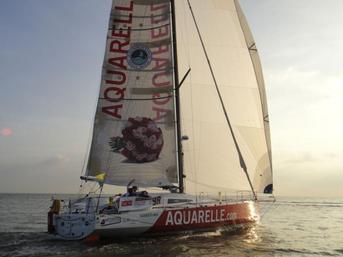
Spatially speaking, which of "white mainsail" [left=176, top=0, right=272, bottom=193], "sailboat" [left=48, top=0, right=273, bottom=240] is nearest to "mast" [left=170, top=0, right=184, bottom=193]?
"sailboat" [left=48, top=0, right=273, bottom=240]

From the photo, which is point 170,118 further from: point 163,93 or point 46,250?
point 46,250

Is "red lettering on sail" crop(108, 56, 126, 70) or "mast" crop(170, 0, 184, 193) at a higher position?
"red lettering on sail" crop(108, 56, 126, 70)

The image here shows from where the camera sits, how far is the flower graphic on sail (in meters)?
19.3

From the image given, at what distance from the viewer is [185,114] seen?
20406 mm

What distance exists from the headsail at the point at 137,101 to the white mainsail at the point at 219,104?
1.23 m

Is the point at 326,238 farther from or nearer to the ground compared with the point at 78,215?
nearer to the ground

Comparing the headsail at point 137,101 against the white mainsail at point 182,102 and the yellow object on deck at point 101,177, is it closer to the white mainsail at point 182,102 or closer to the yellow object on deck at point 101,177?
the white mainsail at point 182,102

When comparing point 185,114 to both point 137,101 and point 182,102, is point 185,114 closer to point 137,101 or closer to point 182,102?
point 182,102

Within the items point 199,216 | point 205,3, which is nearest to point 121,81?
point 205,3

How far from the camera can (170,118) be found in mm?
19594

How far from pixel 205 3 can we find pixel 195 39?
1813mm

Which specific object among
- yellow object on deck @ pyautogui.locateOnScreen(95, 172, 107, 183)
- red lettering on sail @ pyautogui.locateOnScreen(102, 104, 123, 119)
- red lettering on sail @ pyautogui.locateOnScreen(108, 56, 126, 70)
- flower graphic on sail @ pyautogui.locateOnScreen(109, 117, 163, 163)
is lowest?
yellow object on deck @ pyautogui.locateOnScreen(95, 172, 107, 183)

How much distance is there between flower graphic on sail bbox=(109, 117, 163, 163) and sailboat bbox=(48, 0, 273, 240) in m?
0.04

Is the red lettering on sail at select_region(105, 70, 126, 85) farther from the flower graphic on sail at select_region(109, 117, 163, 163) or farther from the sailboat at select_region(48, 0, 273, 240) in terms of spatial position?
the flower graphic on sail at select_region(109, 117, 163, 163)
